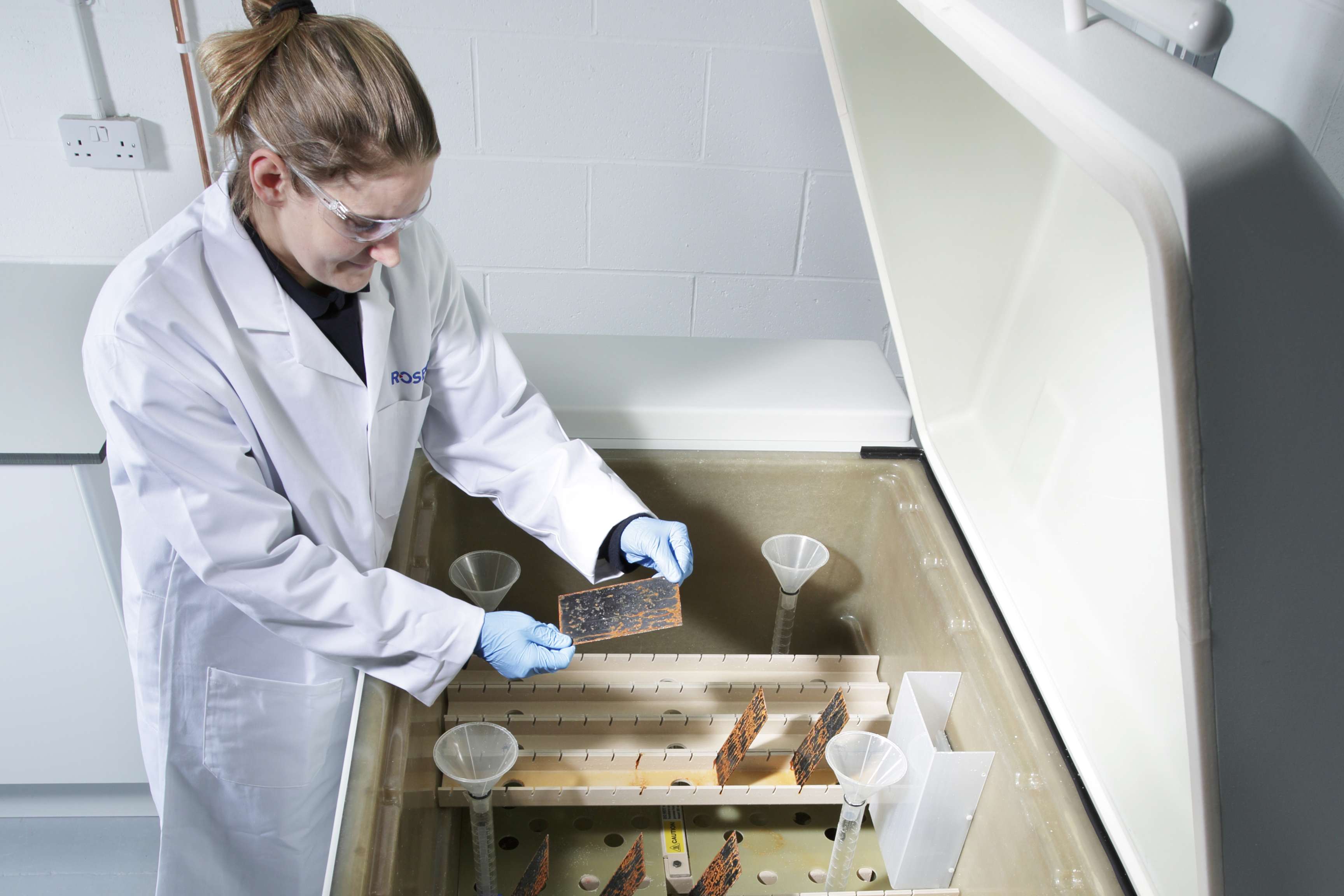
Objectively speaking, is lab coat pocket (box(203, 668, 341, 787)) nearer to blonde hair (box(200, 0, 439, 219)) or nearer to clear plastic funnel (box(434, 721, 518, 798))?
clear plastic funnel (box(434, 721, 518, 798))

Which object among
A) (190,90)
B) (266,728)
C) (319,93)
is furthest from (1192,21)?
(190,90)

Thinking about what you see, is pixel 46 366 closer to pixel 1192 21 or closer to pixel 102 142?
pixel 102 142

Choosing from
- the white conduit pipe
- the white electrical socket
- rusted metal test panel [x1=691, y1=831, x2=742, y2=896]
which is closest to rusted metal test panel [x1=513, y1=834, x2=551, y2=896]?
rusted metal test panel [x1=691, y1=831, x2=742, y2=896]

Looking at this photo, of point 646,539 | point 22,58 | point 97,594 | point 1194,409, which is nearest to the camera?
point 1194,409

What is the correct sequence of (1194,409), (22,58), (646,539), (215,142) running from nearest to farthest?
(1194,409) < (646,539) < (22,58) < (215,142)

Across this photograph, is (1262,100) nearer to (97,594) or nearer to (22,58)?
(97,594)

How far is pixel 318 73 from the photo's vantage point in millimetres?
893

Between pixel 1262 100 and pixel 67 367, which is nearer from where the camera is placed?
pixel 1262 100

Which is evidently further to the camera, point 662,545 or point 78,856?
point 78,856

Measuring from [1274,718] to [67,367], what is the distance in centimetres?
191

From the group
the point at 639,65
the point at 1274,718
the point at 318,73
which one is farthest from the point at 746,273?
the point at 1274,718

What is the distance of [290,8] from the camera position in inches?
36.7

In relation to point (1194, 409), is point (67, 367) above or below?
below

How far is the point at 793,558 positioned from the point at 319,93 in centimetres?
92
